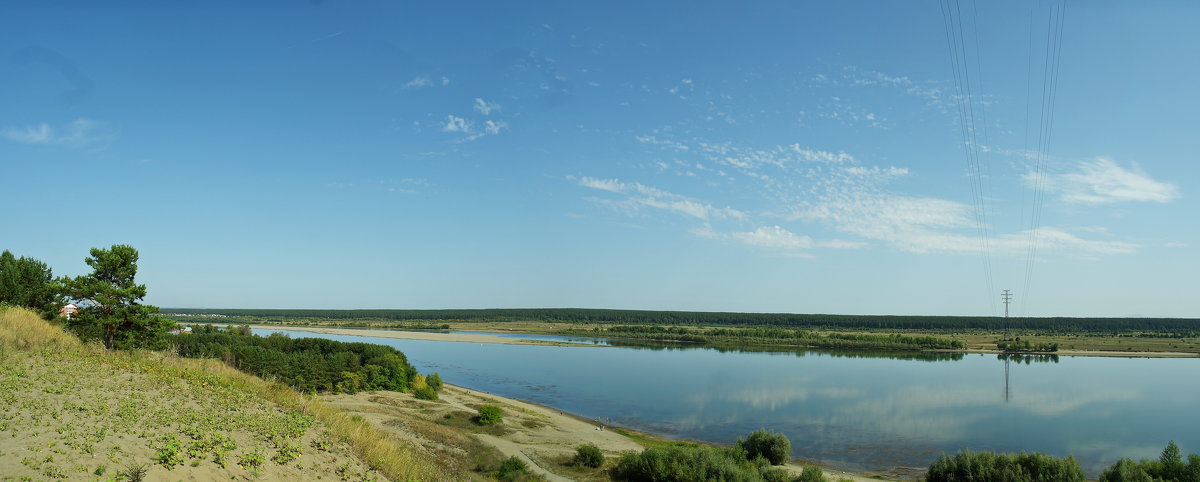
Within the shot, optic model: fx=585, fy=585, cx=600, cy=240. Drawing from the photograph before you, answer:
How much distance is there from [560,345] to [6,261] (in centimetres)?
10734

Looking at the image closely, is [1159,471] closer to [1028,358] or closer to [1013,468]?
[1013,468]

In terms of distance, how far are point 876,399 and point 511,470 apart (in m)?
50.6

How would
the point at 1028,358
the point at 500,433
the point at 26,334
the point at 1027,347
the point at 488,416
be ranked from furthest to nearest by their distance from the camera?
1. the point at 1027,347
2. the point at 1028,358
3. the point at 488,416
4. the point at 500,433
5. the point at 26,334

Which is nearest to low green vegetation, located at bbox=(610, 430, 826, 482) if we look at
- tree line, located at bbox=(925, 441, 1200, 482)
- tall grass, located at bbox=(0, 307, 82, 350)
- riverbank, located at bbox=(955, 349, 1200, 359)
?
tree line, located at bbox=(925, 441, 1200, 482)

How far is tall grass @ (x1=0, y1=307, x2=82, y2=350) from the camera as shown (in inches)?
609

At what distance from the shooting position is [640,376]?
8281 centimetres

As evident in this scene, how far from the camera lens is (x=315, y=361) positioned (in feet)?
185

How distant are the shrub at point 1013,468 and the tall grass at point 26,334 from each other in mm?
34999

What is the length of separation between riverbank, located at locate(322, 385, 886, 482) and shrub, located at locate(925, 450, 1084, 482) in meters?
5.56

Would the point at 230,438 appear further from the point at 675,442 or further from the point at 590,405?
the point at 590,405

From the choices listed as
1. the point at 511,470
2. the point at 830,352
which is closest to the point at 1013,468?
the point at 511,470

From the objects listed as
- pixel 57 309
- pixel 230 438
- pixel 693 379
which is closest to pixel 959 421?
pixel 693 379

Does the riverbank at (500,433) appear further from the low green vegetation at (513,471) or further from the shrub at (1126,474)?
the shrub at (1126,474)

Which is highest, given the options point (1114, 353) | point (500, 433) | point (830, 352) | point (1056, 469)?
point (1056, 469)
